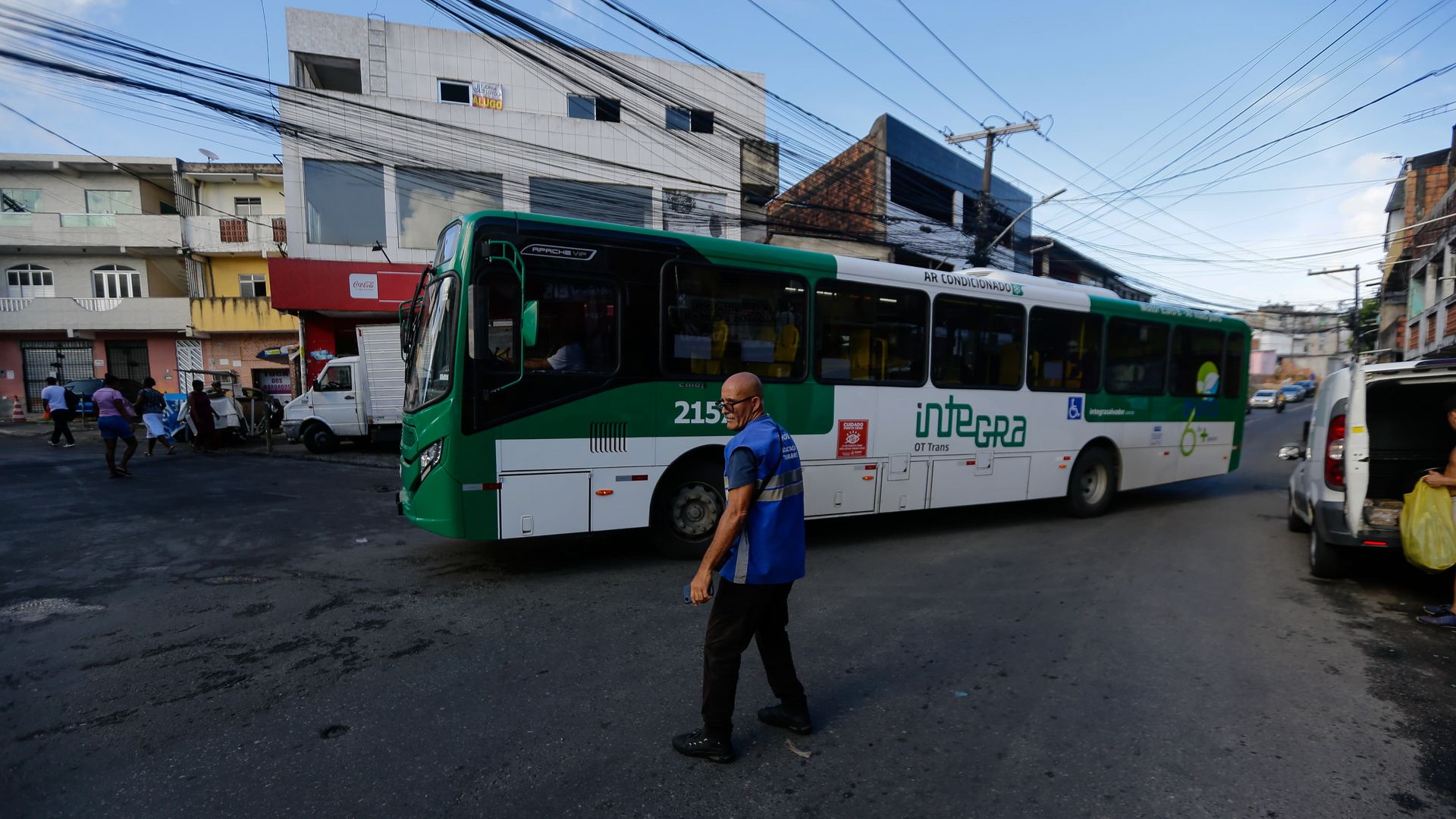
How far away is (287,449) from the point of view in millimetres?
15898

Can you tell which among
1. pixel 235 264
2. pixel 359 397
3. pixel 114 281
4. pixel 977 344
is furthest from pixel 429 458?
pixel 114 281

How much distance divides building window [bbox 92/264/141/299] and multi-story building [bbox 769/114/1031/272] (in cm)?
2617

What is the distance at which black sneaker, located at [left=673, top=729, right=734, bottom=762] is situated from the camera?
9.53ft

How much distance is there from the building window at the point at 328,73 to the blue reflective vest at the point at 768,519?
21513 mm

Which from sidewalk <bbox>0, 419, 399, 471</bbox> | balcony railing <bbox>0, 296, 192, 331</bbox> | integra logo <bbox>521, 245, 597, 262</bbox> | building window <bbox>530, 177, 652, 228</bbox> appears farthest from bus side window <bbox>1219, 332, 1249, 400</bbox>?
balcony railing <bbox>0, 296, 192, 331</bbox>

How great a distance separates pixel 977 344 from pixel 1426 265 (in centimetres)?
2329

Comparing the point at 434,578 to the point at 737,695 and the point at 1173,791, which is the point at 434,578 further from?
the point at 1173,791

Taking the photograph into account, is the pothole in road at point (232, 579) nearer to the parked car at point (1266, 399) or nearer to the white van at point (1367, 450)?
the white van at point (1367, 450)

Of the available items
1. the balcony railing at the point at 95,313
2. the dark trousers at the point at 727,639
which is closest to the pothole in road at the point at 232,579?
the dark trousers at the point at 727,639

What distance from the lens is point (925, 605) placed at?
200 inches

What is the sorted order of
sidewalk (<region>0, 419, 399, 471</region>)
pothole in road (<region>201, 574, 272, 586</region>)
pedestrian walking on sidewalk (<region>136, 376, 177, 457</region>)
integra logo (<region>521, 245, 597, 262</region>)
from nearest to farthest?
1. integra logo (<region>521, 245, 597, 262</region>)
2. pothole in road (<region>201, 574, 272, 586</region>)
3. sidewalk (<region>0, 419, 399, 471</region>)
4. pedestrian walking on sidewalk (<region>136, 376, 177, 457</region>)

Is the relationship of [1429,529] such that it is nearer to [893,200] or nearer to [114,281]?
[893,200]

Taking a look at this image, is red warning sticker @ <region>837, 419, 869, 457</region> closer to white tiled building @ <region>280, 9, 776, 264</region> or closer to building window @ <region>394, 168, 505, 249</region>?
white tiled building @ <region>280, 9, 776, 264</region>

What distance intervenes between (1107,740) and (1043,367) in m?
5.67
